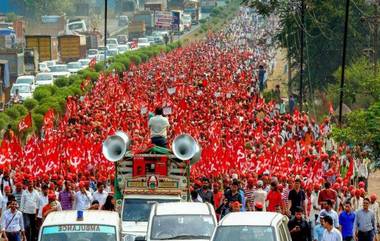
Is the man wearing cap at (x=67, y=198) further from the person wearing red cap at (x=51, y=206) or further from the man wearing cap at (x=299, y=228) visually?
the man wearing cap at (x=299, y=228)

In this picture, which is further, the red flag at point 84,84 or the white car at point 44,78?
the white car at point 44,78

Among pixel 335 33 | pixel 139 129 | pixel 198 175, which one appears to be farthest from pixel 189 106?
pixel 335 33

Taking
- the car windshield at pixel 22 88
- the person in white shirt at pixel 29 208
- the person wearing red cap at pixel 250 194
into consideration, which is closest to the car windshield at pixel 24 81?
the car windshield at pixel 22 88

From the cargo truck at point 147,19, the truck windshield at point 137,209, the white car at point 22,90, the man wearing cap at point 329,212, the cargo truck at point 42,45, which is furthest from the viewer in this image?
the cargo truck at point 147,19

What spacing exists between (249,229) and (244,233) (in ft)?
0.30

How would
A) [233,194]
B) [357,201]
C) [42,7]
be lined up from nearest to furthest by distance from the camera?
[357,201], [233,194], [42,7]

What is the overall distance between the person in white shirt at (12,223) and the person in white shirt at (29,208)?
71.4 inches

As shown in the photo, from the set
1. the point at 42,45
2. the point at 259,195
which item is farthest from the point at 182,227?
the point at 42,45

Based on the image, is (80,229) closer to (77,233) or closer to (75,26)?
(77,233)

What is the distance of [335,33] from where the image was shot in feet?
236

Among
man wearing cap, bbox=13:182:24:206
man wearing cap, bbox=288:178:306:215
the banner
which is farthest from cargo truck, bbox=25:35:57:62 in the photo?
man wearing cap, bbox=288:178:306:215

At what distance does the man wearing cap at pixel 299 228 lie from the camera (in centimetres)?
2225

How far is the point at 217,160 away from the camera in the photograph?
1358 inches

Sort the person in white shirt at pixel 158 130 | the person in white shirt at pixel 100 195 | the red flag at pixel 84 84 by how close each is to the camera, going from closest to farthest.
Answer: the person in white shirt at pixel 100 195 → the person in white shirt at pixel 158 130 → the red flag at pixel 84 84
